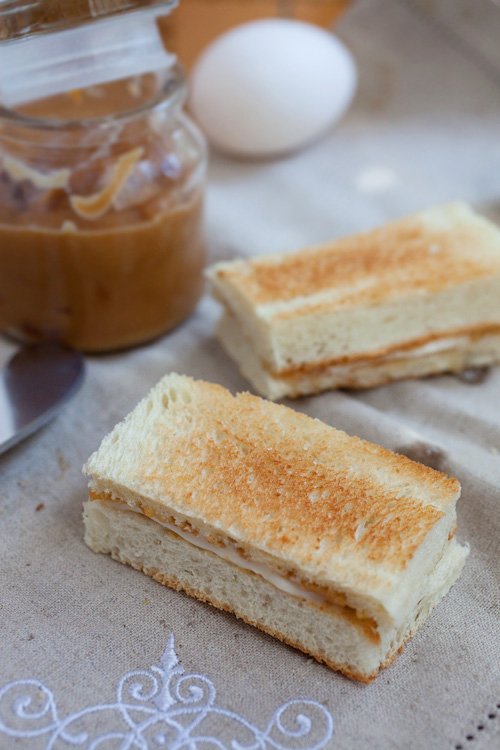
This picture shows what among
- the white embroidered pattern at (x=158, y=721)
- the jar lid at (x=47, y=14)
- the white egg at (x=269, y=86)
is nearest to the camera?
the white embroidered pattern at (x=158, y=721)

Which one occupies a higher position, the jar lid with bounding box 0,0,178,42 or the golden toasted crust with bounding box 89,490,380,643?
the jar lid with bounding box 0,0,178,42

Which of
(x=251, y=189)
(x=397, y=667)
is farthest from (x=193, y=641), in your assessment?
(x=251, y=189)

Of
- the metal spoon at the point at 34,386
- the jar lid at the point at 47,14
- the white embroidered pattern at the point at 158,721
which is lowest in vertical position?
the white embroidered pattern at the point at 158,721

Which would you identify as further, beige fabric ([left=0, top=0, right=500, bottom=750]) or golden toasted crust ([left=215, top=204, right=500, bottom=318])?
golden toasted crust ([left=215, top=204, right=500, bottom=318])

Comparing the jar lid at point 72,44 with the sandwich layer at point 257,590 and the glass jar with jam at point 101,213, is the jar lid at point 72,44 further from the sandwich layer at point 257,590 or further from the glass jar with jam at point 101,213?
the sandwich layer at point 257,590

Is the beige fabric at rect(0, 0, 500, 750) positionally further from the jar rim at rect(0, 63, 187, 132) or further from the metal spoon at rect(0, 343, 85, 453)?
the jar rim at rect(0, 63, 187, 132)

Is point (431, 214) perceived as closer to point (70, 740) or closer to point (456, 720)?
point (456, 720)

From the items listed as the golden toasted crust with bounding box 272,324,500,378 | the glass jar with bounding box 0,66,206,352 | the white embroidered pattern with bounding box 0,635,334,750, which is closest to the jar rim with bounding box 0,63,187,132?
the glass jar with bounding box 0,66,206,352

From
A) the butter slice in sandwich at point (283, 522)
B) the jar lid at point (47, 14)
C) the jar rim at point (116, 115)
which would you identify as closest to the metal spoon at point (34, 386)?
the butter slice in sandwich at point (283, 522)
